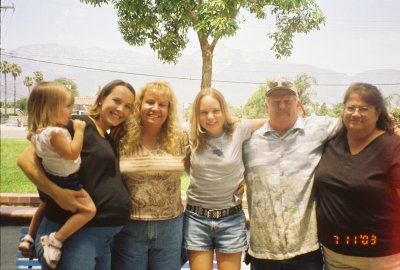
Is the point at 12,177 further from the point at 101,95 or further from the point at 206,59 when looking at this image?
the point at 101,95

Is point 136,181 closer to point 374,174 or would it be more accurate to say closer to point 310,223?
point 310,223

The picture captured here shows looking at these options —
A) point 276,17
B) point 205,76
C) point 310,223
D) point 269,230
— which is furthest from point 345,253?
point 276,17

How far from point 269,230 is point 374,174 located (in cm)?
76

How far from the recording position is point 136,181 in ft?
7.33

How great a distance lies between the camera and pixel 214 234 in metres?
2.31

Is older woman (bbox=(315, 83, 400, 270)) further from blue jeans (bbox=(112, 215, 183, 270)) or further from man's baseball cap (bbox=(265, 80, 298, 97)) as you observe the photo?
blue jeans (bbox=(112, 215, 183, 270))

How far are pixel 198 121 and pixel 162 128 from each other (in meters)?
0.28

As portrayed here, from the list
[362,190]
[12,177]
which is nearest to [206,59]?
[12,177]

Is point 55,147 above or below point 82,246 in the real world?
above

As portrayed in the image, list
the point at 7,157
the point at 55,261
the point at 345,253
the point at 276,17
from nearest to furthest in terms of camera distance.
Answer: the point at 55,261 → the point at 345,253 → the point at 276,17 → the point at 7,157

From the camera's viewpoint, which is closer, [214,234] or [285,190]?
[285,190]

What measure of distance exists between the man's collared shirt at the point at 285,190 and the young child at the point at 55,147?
1113mm

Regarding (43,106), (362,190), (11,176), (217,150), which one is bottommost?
(11,176)

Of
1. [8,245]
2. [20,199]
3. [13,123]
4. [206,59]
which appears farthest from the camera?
[13,123]
